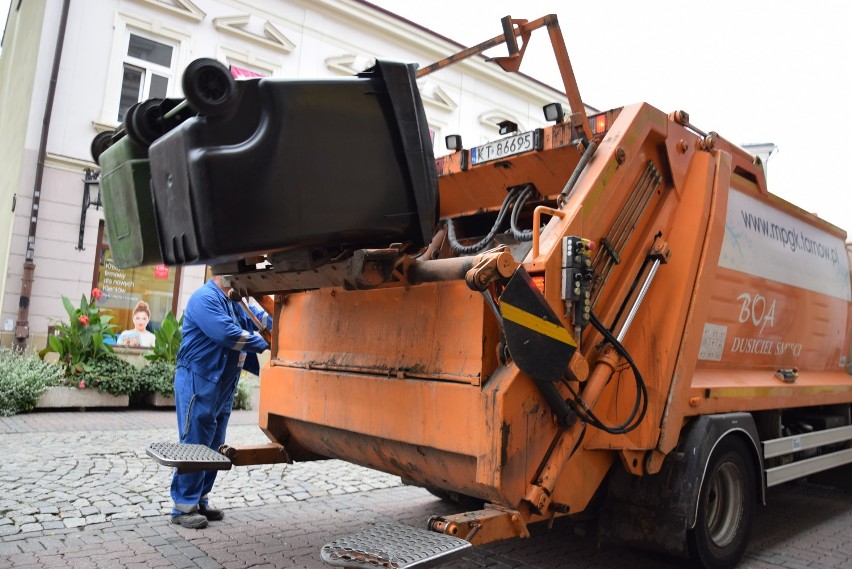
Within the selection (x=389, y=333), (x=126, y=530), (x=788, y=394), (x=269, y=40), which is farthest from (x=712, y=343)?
(x=269, y=40)

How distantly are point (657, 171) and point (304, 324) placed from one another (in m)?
1.99

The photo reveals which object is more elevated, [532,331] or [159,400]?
[532,331]

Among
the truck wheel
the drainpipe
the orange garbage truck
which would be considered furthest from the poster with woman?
the truck wheel

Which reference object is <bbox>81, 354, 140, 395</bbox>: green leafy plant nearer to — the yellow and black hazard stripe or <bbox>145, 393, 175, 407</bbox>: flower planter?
<bbox>145, 393, 175, 407</bbox>: flower planter

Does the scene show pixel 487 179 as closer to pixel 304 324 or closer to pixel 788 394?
pixel 304 324

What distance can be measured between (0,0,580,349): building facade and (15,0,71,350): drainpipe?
0.05 ft

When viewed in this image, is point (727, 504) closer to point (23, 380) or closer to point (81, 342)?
point (23, 380)

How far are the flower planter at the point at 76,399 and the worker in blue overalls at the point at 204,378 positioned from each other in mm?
4399

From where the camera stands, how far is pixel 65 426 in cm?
677

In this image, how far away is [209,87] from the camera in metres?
2.22

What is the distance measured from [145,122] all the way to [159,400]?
636cm

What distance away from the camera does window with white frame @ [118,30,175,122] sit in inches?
425

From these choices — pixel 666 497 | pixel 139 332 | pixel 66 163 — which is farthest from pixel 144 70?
pixel 666 497

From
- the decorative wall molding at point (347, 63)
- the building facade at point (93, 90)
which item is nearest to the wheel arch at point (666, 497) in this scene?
the building facade at point (93, 90)
